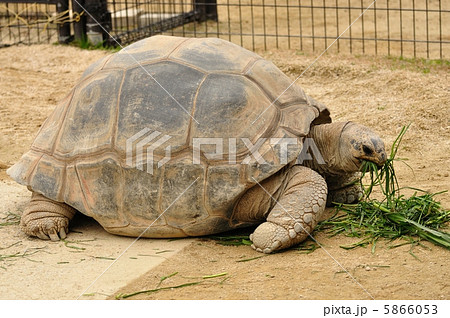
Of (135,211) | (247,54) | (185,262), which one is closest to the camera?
(185,262)

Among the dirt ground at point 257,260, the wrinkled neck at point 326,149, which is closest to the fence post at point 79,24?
the dirt ground at point 257,260

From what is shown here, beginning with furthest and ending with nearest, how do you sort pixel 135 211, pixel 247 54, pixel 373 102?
pixel 373 102, pixel 247 54, pixel 135 211

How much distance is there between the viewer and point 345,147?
13.9ft

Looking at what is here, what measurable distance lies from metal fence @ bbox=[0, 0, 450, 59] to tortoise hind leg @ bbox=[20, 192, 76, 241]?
462cm

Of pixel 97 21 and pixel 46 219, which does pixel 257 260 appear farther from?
pixel 97 21

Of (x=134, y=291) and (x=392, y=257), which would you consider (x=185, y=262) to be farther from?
(x=392, y=257)

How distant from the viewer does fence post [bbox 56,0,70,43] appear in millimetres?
9602

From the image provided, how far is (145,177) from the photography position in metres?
4.06

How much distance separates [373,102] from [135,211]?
11.0 ft

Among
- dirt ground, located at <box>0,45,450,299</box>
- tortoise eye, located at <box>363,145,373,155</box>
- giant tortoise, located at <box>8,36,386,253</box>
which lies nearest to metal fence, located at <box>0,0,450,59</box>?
dirt ground, located at <box>0,45,450,299</box>

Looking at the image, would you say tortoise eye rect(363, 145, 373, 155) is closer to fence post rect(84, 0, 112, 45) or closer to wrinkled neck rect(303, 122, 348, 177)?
wrinkled neck rect(303, 122, 348, 177)

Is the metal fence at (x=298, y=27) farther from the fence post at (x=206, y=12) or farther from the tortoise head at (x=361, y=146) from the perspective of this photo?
the tortoise head at (x=361, y=146)

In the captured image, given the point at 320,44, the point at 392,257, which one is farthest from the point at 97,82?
the point at 320,44

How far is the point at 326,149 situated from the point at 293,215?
0.64 meters
